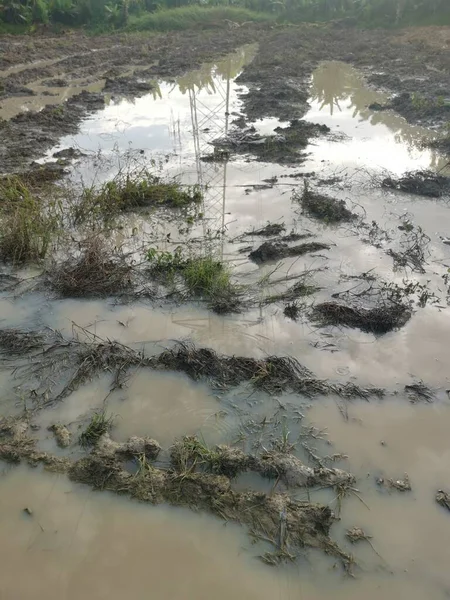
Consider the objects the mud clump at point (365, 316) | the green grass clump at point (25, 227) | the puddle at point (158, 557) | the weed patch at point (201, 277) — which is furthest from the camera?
the green grass clump at point (25, 227)

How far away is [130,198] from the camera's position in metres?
7.12

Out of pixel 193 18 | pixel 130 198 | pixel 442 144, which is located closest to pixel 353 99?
pixel 442 144

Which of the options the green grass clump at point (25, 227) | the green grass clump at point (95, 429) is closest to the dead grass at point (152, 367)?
the green grass clump at point (95, 429)

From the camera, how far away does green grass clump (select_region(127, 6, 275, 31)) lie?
1036 inches

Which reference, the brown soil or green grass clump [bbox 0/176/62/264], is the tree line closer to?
the brown soil

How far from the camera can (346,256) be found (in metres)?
6.07

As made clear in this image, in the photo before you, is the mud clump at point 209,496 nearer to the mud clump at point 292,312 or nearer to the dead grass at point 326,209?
the mud clump at point 292,312

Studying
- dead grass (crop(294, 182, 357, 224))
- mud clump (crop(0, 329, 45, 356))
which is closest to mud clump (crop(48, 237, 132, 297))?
mud clump (crop(0, 329, 45, 356))

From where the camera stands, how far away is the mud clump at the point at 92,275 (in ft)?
17.4

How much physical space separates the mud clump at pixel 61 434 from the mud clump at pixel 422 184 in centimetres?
658

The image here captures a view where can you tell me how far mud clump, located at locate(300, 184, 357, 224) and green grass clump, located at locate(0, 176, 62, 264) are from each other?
3767 millimetres

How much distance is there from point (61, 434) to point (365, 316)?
324 centimetres

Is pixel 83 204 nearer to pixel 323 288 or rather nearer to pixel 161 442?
pixel 323 288

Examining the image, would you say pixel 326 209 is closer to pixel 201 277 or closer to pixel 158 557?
pixel 201 277
